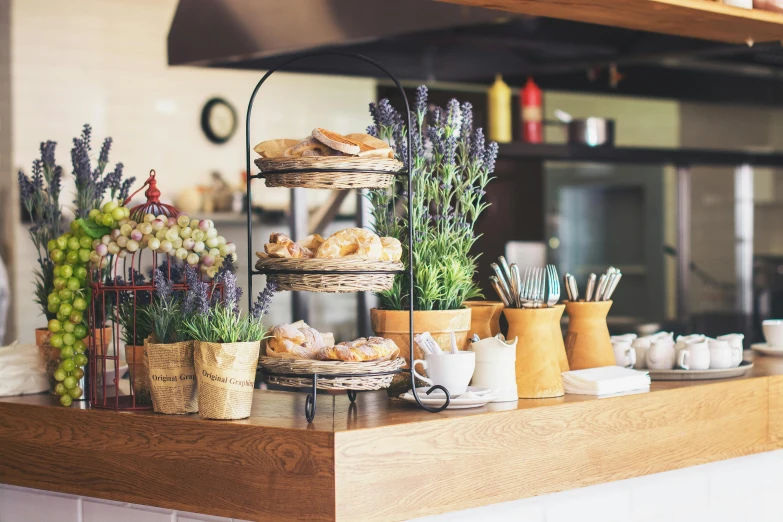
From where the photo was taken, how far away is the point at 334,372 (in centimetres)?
168

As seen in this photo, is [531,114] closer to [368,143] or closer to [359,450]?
[368,143]

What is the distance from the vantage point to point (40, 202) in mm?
2229

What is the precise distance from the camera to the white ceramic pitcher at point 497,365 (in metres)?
1.89

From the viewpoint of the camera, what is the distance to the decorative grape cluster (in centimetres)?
186

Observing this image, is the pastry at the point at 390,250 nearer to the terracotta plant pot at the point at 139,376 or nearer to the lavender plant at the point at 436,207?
the lavender plant at the point at 436,207

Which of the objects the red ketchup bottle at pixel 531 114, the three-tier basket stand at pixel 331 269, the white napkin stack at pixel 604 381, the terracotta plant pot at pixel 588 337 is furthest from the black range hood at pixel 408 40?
the three-tier basket stand at pixel 331 269

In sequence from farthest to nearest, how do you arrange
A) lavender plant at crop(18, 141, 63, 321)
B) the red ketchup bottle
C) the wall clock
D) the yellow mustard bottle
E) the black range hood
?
the wall clock, the red ketchup bottle, the yellow mustard bottle, the black range hood, lavender plant at crop(18, 141, 63, 321)

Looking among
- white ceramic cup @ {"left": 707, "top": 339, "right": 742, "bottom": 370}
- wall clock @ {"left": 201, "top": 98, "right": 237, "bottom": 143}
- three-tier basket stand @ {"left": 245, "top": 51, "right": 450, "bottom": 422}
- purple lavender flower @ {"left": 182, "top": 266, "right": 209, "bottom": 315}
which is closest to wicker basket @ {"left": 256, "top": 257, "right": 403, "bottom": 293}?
three-tier basket stand @ {"left": 245, "top": 51, "right": 450, "bottom": 422}

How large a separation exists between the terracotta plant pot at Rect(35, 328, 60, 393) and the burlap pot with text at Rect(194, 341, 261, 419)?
1.89 feet

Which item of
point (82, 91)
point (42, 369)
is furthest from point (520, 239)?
point (42, 369)

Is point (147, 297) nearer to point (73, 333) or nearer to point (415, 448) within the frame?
point (73, 333)

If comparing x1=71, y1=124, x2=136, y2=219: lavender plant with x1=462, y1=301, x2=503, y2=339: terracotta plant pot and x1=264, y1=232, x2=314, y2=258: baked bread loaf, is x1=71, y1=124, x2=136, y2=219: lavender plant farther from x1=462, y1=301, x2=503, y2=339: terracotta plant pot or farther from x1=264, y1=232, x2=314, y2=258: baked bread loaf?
x1=462, y1=301, x2=503, y2=339: terracotta plant pot

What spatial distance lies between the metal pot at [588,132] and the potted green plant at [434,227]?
297 cm

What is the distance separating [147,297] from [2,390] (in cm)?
44
